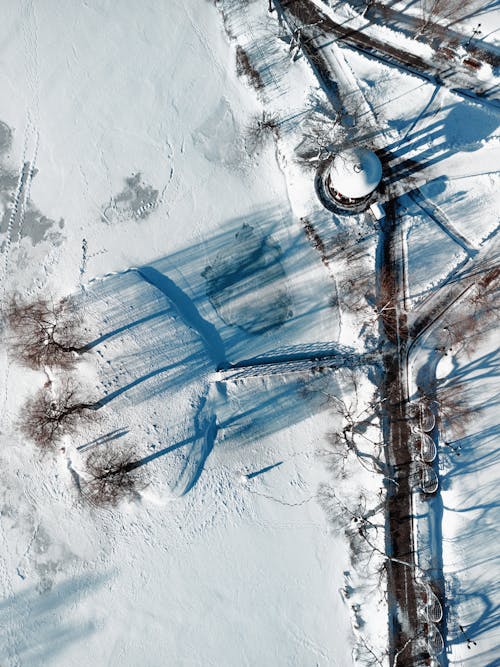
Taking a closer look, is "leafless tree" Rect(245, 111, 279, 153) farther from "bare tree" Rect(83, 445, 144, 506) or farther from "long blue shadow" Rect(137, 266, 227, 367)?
"bare tree" Rect(83, 445, 144, 506)

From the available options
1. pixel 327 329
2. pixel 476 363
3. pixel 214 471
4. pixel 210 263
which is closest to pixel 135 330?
pixel 210 263

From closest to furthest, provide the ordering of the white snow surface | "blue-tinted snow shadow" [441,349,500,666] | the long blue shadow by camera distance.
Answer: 1. the white snow surface
2. "blue-tinted snow shadow" [441,349,500,666]
3. the long blue shadow

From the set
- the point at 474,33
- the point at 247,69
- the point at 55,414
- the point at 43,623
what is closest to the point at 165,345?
the point at 55,414

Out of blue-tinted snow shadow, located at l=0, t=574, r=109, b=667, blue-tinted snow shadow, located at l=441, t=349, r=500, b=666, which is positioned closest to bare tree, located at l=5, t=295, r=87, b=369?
blue-tinted snow shadow, located at l=0, t=574, r=109, b=667

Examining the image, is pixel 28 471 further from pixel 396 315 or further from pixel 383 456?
pixel 396 315

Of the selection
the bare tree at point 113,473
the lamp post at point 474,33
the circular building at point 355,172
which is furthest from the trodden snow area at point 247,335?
the circular building at point 355,172

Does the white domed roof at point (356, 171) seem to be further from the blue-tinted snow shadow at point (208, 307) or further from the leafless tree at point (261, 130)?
the leafless tree at point (261, 130)
